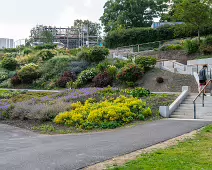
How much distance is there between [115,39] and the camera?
148ft

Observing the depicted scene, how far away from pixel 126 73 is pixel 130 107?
856cm

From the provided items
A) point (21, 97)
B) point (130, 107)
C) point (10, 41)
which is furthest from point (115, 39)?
point (10, 41)

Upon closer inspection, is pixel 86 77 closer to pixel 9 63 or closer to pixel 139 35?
pixel 9 63

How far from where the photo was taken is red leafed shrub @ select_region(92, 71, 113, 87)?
78.6 feet

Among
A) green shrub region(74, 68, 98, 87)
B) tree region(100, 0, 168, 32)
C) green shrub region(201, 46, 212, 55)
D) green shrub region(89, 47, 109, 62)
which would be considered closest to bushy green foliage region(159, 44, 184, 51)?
green shrub region(201, 46, 212, 55)

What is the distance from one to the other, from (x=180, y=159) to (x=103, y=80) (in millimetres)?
17657

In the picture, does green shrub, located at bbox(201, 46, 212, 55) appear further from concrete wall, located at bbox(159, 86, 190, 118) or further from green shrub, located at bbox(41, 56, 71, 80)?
concrete wall, located at bbox(159, 86, 190, 118)

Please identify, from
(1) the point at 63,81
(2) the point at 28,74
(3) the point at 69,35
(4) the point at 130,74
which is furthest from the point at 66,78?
(3) the point at 69,35

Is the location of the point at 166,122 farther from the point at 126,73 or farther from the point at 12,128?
the point at 126,73

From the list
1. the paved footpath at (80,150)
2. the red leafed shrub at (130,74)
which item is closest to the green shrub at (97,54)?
the red leafed shrub at (130,74)

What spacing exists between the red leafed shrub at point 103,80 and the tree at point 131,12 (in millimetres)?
35268

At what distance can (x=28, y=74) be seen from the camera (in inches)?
1160

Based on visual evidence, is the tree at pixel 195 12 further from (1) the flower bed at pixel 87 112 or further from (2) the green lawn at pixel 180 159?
(2) the green lawn at pixel 180 159

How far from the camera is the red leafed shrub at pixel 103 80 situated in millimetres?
23953
